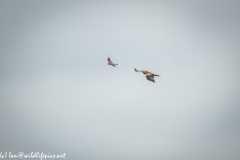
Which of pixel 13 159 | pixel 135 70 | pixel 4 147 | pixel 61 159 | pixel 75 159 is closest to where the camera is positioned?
pixel 135 70

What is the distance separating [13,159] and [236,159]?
11735 centimetres

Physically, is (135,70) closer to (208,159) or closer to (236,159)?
(236,159)

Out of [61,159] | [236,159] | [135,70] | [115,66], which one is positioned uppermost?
[61,159]

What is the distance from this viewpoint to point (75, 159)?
632 feet

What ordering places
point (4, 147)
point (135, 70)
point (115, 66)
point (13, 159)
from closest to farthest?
point (135, 70), point (115, 66), point (13, 159), point (4, 147)

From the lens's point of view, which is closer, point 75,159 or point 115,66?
point 115,66

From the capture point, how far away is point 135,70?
30.4 metres

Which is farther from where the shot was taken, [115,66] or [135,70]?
[115,66]

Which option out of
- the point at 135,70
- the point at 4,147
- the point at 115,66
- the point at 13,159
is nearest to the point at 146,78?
the point at 135,70

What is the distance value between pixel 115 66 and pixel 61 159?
6135 inches

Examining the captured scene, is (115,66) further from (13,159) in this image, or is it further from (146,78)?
(13,159)

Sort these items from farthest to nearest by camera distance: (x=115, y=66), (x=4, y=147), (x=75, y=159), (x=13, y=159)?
(x=75, y=159) → (x=4, y=147) → (x=13, y=159) → (x=115, y=66)

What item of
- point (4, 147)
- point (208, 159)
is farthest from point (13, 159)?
point (208, 159)

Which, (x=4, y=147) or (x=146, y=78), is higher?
(x=4, y=147)
